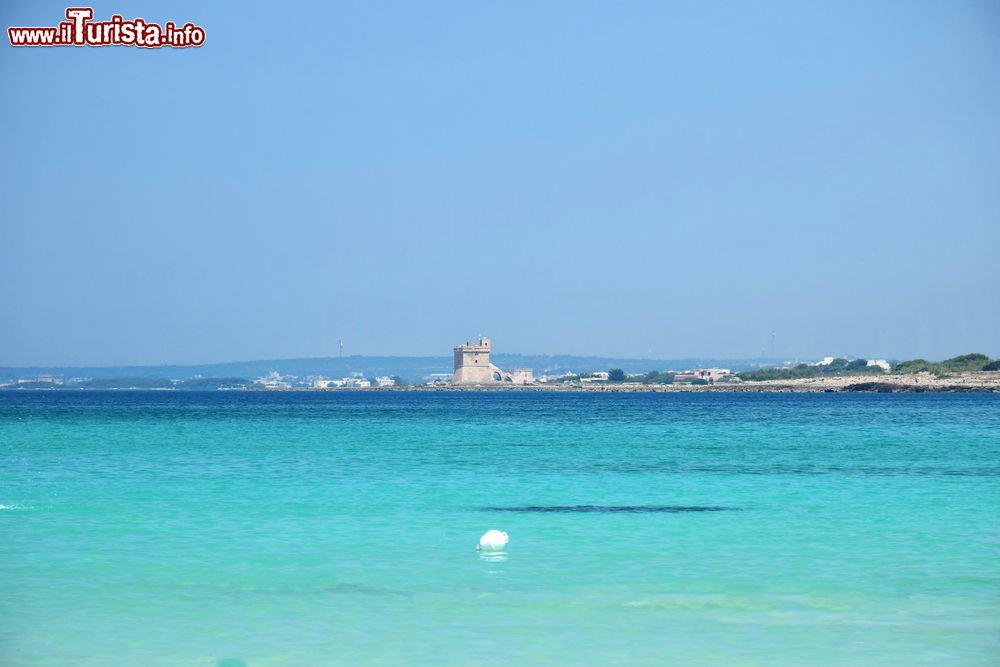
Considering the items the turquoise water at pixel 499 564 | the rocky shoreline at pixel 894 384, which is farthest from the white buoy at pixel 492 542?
the rocky shoreline at pixel 894 384

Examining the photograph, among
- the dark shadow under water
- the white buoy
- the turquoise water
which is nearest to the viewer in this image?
the turquoise water

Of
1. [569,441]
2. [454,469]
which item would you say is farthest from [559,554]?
[569,441]

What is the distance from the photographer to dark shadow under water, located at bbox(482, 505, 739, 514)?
2012 centimetres

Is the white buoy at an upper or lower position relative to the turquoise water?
upper

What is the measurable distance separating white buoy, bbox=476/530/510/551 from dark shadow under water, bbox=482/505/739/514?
458 cm

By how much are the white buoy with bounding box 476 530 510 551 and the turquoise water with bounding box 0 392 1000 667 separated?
290 millimetres

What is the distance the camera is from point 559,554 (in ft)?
50.4

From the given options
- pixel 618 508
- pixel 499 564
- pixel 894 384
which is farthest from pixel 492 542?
pixel 894 384

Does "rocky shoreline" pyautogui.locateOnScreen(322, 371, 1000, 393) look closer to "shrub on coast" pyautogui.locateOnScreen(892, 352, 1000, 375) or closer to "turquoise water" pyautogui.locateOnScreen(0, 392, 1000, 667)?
"shrub on coast" pyautogui.locateOnScreen(892, 352, 1000, 375)

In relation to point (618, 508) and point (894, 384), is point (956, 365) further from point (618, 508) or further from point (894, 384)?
point (618, 508)

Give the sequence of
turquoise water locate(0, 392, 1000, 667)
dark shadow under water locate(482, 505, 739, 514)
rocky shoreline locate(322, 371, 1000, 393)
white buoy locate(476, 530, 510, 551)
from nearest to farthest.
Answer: turquoise water locate(0, 392, 1000, 667) < white buoy locate(476, 530, 510, 551) < dark shadow under water locate(482, 505, 739, 514) < rocky shoreline locate(322, 371, 1000, 393)

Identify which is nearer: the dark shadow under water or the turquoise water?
the turquoise water

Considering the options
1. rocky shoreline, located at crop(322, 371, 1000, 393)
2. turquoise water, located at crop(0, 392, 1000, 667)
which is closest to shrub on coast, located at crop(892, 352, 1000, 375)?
rocky shoreline, located at crop(322, 371, 1000, 393)

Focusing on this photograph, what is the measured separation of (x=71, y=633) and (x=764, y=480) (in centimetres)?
1796
